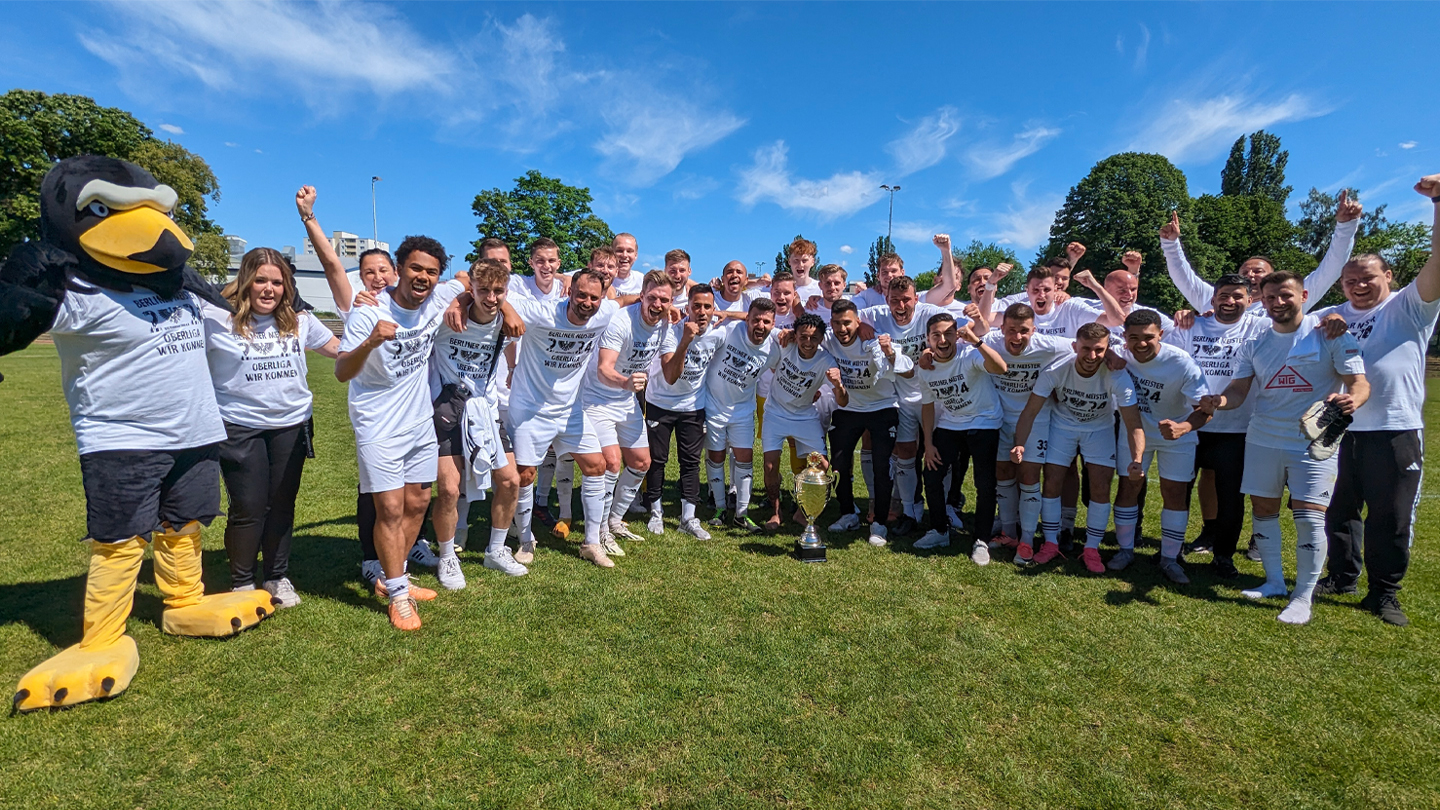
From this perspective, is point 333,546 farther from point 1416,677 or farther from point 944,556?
point 1416,677

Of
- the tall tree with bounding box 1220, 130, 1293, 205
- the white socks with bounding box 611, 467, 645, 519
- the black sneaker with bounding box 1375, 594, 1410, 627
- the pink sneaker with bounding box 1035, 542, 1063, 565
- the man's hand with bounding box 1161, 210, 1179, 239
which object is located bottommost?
the black sneaker with bounding box 1375, 594, 1410, 627

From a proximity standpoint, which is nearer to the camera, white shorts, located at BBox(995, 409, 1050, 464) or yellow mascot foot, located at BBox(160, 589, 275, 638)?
yellow mascot foot, located at BBox(160, 589, 275, 638)

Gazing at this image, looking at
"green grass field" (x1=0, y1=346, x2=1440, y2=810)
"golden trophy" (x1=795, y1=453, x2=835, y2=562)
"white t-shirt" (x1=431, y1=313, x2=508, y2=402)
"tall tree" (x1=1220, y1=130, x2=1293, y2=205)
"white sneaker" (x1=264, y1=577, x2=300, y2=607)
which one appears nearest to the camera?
"green grass field" (x1=0, y1=346, x2=1440, y2=810)

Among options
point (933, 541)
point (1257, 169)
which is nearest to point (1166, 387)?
point (933, 541)

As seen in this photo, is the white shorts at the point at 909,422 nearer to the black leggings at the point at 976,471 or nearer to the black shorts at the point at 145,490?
the black leggings at the point at 976,471

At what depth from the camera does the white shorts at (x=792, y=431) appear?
612 centimetres

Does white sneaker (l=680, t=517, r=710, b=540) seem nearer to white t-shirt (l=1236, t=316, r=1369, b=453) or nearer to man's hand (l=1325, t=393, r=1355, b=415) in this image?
white t-shirt (l=1236, t=316, r=1369, b=453)

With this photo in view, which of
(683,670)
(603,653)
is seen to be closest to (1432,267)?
(683,670)

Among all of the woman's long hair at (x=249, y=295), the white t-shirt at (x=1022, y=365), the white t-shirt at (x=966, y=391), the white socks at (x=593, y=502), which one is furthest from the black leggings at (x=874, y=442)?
the woman's long hair at (x=249, y=295)

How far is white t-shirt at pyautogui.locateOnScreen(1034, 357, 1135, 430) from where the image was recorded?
201 inches

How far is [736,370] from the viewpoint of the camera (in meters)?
6.02

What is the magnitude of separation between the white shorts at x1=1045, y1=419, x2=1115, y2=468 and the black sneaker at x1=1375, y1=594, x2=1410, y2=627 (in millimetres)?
1777

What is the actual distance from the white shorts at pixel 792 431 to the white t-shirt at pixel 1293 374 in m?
3.30

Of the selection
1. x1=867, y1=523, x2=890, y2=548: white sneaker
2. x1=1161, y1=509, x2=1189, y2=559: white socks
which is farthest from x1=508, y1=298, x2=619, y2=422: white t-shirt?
x1=1161, y1=509, x2=1189, y2=559: white socks
